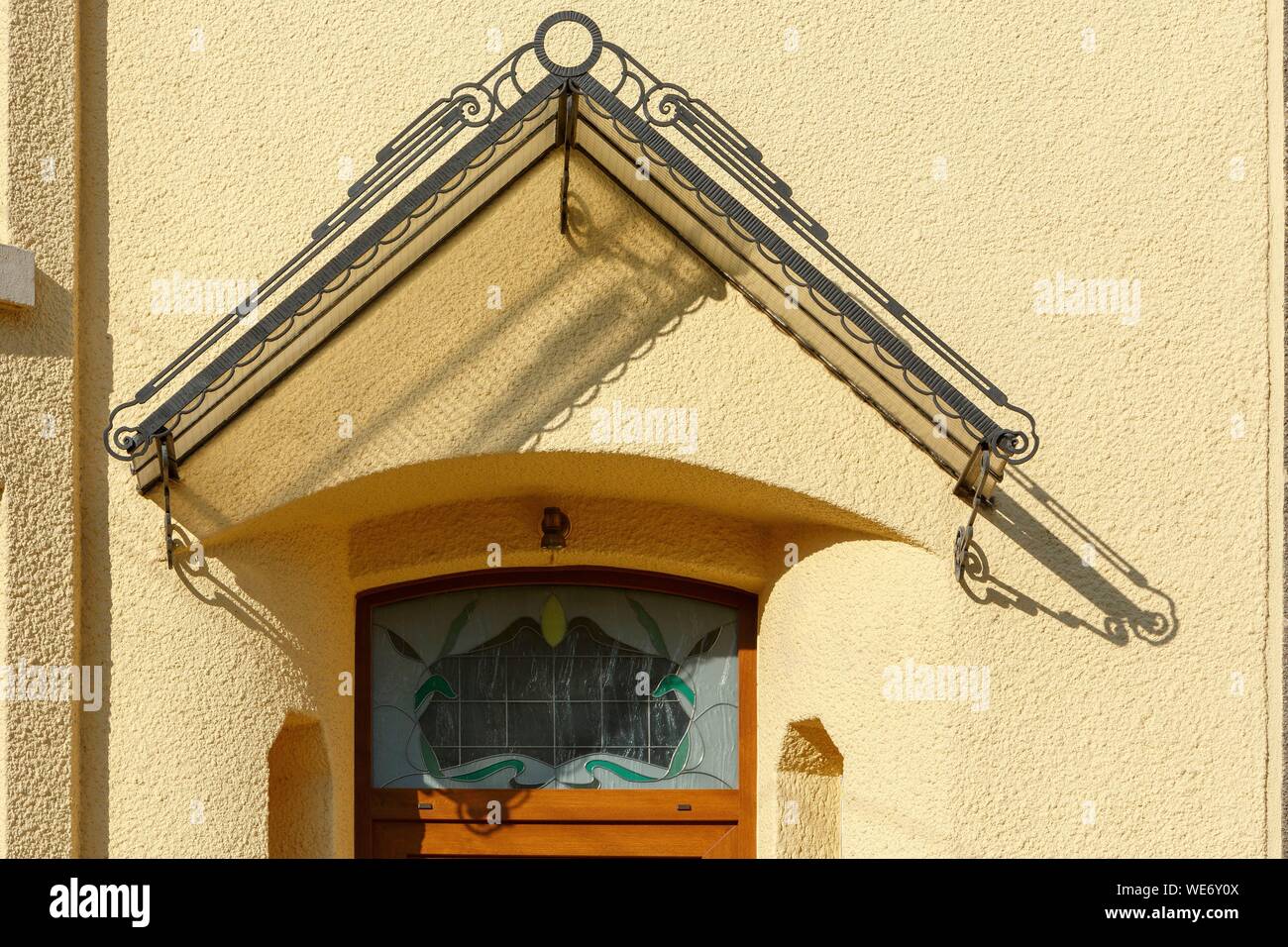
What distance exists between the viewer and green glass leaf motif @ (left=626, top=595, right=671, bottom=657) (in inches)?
275

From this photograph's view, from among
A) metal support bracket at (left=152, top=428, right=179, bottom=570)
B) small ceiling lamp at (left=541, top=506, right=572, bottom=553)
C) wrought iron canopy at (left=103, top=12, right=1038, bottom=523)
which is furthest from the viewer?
small ceiling lamp at (left=541, top=506, right=572, bottom=553)

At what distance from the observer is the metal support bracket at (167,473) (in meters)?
5.69

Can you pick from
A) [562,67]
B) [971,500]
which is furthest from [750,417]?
[562,67]

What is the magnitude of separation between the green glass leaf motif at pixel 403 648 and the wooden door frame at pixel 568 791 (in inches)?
4.7

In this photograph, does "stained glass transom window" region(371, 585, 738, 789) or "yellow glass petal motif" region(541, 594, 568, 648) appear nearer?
"stained glass transom window" region(371, 585, 738, 789)

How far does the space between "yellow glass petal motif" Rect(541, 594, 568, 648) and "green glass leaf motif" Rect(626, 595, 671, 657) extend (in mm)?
339

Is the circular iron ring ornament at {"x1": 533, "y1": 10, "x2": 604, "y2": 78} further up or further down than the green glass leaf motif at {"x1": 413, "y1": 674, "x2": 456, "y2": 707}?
further up

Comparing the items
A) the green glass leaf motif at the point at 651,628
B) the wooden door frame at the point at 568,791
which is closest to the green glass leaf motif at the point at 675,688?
the green glass leaf motif at the point at 651,628

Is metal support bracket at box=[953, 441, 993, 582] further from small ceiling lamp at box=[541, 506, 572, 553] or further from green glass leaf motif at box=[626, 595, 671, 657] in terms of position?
small ceiling lamp at box=[541, 506, 572, 553]

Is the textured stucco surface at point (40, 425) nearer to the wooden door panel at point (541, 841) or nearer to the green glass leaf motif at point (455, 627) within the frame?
the wooden door panel at point (541, 841)

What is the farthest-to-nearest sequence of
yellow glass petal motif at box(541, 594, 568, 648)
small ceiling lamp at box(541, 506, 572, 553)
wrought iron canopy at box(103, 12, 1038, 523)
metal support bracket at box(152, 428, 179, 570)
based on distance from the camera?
yellow glass petal motif at box(541, 594, 568, 648), small ceiling lamp at box(541, 506, 572, 553), metal support bracket at box(152, 428, 179, 570), wrought iron canopy at box(103, 12, 1038, 523)

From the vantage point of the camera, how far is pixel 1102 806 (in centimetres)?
606

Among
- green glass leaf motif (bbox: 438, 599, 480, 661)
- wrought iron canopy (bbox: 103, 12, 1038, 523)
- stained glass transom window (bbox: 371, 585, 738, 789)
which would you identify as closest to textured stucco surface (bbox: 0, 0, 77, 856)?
wrought iron canopy (bbox: 103, 12, 1038, 523)

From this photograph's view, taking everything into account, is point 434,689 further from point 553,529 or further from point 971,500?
point 971,500
